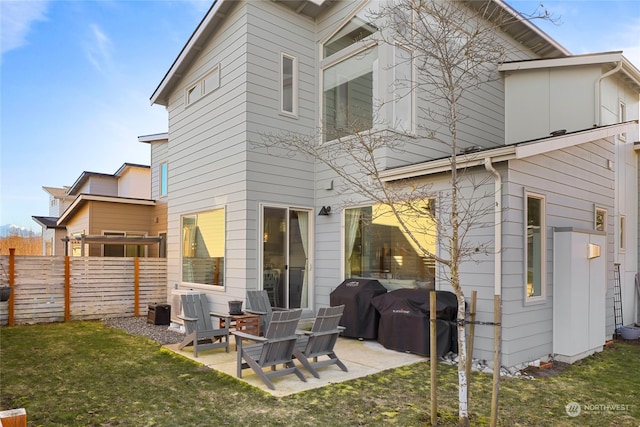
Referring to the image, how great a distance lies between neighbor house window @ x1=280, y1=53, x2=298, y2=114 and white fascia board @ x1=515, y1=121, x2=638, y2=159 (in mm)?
4401

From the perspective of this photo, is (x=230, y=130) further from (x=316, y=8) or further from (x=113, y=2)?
(x=113, y=2)

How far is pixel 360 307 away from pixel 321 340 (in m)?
1.78

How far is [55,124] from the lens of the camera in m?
13.1

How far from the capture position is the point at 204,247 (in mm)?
8844

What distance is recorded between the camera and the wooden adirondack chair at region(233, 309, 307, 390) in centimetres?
482

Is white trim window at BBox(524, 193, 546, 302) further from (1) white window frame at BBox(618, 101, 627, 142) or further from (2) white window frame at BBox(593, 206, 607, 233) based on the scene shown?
(1) white window frame at BBox(618, 101, 627, 142)

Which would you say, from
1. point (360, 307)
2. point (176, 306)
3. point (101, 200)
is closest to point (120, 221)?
point (101, 200)

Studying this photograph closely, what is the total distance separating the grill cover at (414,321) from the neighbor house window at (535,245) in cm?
112

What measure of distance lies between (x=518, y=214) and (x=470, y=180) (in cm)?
77

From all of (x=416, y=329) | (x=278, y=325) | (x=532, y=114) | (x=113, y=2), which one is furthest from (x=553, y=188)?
(x=113, y=2)

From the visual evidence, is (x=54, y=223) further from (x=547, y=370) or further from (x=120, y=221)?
(x=547, y=370)

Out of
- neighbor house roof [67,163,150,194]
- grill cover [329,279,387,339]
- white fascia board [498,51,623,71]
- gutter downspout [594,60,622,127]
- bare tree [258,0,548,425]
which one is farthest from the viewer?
neighbor house roof [67,163,150,194]

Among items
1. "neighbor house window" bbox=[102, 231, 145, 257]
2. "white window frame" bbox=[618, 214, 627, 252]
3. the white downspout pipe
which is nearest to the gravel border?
"neighbor house window" bbox=[102, 231, 145, 257]

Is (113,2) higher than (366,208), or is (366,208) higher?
(113,2)
